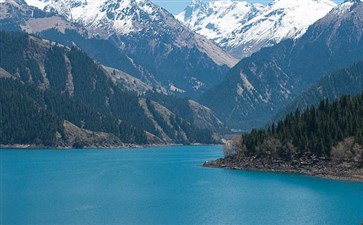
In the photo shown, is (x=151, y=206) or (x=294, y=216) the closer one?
(x=294, y=216)

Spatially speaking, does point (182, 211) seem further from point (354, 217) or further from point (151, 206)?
point (354, 217)

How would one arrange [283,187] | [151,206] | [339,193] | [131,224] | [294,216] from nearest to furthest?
[131,224] < [294,216] < [151,206] < [339,193] < [283,187]

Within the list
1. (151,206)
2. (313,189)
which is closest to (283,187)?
(313,189)

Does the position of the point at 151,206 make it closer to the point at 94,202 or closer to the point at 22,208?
the point at 94,202

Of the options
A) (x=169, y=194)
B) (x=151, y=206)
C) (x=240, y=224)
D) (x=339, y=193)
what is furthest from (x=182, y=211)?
(x=339, y=193)

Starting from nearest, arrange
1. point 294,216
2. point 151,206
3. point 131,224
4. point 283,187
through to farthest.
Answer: point 131,224, point 294,216, point 151,206, point 283,187

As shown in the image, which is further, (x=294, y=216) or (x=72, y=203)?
(x=72, y=203)

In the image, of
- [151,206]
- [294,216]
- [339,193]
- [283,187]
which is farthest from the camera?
[283,187]

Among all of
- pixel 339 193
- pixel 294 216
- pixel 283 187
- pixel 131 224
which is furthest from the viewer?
pixel 283 187

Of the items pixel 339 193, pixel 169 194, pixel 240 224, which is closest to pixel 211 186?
Result: pixel 169 194
